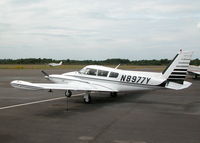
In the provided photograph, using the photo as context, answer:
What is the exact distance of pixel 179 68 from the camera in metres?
14.3

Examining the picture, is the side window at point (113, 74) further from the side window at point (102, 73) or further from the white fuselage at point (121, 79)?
the side window at point (102, 73)

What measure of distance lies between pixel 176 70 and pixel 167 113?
342cm

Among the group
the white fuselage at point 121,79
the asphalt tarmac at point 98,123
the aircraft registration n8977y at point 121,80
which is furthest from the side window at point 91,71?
the asphalt tarmac at point 98,123

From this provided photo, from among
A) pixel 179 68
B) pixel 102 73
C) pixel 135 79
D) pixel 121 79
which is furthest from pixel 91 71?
pixel 179 68

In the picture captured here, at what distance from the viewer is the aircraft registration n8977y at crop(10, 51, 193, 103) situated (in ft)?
46.5

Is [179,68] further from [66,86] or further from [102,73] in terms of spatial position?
[66,86]

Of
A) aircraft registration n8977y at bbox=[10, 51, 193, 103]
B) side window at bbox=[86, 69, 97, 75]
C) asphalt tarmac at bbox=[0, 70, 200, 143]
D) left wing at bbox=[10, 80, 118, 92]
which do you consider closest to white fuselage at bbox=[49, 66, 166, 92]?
aircraft registration n8977y at bbox=[10, 51, 193, 103]

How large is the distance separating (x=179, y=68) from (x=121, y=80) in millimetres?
3294

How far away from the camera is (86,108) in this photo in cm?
Answer: 1305

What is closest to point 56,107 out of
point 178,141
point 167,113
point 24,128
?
point 24,128

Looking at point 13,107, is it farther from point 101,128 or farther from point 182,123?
point 182,123

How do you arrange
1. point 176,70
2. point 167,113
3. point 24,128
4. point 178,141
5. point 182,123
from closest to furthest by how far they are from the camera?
point 178,141 → point 24,128 → point 182,123 → point 167,113 → point 176,70

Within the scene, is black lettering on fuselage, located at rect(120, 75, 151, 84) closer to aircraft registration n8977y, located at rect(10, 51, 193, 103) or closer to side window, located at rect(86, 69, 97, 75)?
aircraft registration n8977y, located at rect(10, 51, 193, 103)

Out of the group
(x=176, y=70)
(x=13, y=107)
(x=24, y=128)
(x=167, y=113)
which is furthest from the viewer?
(x=176, y=70)
